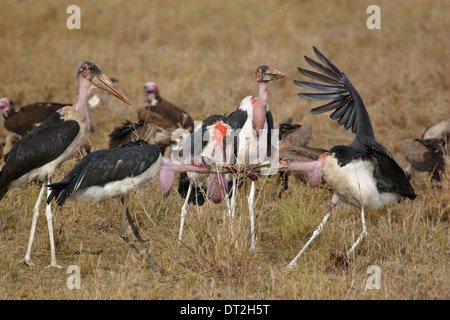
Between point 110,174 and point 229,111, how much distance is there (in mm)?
4977

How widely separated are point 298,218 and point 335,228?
0.45m

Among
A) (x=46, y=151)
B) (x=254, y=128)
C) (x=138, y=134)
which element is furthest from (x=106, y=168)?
(x=138, y=134)

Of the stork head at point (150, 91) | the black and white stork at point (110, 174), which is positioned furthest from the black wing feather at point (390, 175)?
the stork head at point (150, 91)

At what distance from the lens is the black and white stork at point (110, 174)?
4297mm

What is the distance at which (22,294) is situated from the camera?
407 centimetres

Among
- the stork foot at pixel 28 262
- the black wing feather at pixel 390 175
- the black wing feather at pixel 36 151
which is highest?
the black wing feather at pixel 36 151

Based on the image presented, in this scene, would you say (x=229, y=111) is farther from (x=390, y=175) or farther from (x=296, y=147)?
(x=390, y=175)

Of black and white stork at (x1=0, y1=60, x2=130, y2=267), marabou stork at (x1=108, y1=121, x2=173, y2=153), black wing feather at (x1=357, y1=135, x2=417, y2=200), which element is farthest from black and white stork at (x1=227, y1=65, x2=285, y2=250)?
marabou stork at (x1=108, y1=121, x2=173, y2=153)

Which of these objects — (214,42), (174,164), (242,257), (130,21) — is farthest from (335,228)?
(130,21)

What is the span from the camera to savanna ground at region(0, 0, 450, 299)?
4.18 metres

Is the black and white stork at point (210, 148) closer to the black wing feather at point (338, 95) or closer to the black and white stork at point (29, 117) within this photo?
the black wing feather at point (338, 95)

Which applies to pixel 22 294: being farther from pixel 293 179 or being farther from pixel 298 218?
pixel 293 179

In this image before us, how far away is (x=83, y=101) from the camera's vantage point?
16.5 feet

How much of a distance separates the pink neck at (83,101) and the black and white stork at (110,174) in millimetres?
627
